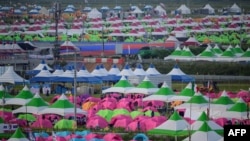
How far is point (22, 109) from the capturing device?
12.5 meters

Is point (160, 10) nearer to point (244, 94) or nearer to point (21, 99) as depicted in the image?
point (244, 94)

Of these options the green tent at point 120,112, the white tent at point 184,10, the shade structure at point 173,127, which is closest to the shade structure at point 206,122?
the shade structure at point 173,127

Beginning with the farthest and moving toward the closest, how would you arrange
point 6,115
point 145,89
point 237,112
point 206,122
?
point 145,89 → point 6,115 → point 237,112 → point 206,122

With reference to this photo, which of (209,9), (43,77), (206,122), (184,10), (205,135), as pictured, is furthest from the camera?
(209,9)

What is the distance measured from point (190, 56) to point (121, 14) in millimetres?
11564

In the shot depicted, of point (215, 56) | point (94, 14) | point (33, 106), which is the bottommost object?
point (33, 106)

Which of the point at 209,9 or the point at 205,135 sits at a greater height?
the point at 209,9

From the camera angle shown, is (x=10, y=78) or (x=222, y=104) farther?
(x=10, y=78)

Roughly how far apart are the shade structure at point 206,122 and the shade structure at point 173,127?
11 centimetres

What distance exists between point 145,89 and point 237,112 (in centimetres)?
274

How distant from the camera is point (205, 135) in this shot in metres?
10.1

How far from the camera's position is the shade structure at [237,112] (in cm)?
1170

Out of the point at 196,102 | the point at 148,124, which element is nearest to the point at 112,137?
the point at 148,124

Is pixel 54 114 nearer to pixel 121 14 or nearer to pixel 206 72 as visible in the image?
pixel 206 72
